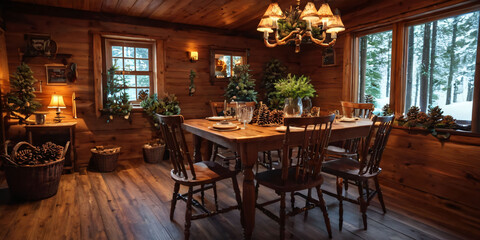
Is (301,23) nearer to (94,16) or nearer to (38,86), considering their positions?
(94,16)

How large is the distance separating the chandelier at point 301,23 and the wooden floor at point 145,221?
4.92ft

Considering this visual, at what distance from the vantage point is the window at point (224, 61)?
4949mm

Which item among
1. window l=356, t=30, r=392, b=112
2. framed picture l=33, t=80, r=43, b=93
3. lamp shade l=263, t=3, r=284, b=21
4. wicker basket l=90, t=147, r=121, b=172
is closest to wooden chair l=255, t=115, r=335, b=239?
lamp shade l=263, t=3, r=284, b=21

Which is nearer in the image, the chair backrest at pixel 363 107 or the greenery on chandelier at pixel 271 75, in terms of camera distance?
the chair backrest at pixel 363 107

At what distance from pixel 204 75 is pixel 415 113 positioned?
10.6 ft

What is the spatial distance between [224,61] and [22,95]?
303cm

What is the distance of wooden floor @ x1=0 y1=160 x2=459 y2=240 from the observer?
2062 mm

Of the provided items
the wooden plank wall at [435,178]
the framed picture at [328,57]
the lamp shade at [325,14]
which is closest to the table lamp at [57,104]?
the lamp shade at [325,14]

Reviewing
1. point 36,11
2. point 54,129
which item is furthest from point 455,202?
point 36,11

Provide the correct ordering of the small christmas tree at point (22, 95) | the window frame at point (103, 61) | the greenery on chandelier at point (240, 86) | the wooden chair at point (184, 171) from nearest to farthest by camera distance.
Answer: the wooden chair at point (184, 171) → the small christmas tree at point (22, 95) → the window frame at point (103, 61) → the greenery on chandelier at point (240, 86)

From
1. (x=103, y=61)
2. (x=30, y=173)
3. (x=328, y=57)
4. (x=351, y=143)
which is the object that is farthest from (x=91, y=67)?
(x=328, y=57)

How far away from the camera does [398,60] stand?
3.82 m

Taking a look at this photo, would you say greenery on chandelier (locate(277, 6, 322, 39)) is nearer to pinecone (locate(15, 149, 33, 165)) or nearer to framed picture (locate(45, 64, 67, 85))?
pinecone (locate(15, 149, 33, 165))

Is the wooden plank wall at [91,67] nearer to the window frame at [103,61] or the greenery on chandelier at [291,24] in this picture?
the window frame at [103,61]
